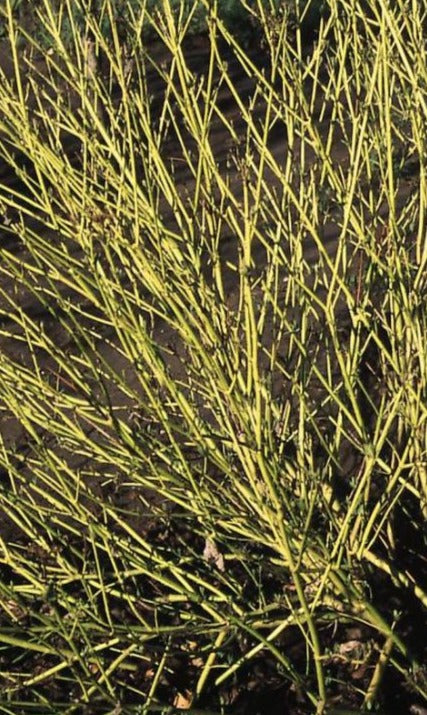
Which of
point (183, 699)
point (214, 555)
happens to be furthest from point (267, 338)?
point (183, 699)

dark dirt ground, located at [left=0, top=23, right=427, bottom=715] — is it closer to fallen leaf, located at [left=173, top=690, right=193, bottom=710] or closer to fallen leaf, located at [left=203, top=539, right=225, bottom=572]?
fallen leaf, located at [left=173, top=690, right=193, bottom=710]

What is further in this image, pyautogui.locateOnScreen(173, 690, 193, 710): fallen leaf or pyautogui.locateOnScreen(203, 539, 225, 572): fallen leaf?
pyautogui.locateOnScreen(203, 539, 225, 572): fallen leaf

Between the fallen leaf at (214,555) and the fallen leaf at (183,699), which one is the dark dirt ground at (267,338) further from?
the fallen leaf at (214,555)

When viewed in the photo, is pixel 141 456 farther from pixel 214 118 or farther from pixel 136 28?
pixel 214 118

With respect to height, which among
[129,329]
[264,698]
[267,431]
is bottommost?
[264,698]

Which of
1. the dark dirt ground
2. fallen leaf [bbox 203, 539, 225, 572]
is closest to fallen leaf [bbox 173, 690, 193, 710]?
the dark dirt ground

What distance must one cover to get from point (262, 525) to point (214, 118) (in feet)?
15.2

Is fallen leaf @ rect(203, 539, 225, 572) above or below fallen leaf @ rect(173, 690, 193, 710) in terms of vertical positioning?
above

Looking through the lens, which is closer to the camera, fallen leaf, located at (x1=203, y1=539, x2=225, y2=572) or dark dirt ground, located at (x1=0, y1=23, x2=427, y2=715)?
dark dirt ground, located at (x1=0, y1=23, x2=427, y2=715)

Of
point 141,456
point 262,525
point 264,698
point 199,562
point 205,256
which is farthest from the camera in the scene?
point 205,256

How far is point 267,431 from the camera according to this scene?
265 cm

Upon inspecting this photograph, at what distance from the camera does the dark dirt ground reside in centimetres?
308

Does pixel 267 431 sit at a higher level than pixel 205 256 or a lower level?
higher

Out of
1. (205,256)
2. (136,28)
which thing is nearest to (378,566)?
(136,28)
